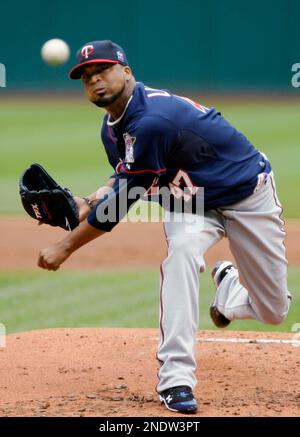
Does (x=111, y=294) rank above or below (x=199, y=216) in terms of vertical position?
below

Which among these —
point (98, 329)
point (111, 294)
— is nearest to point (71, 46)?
point (111, 294)

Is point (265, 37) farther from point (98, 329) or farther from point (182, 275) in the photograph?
point (182, 275)

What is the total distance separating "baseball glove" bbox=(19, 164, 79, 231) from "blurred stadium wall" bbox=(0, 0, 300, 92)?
1726 centimetres

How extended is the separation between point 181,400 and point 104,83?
1.45 m

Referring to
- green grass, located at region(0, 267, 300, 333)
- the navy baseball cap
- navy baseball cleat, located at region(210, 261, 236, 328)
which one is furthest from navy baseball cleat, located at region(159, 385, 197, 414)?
green grass, located at region(0, 267, 300, 333)

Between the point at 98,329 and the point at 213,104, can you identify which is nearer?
the point at 98,329

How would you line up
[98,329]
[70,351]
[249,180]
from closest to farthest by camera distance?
[249,180] < [70,351] < [98,329]

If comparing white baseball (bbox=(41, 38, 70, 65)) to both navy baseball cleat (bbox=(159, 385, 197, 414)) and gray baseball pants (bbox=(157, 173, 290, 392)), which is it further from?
navy baseball cleat (bbox=(159, 385, 197, 414))

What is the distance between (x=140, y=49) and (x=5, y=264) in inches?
525

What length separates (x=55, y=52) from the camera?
20297mm

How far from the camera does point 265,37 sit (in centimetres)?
2178

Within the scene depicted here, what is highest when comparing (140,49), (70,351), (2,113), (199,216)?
(140,49)

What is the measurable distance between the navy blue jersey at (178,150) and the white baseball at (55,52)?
16.2 meters

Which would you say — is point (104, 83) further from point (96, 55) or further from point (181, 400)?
point (181, 400)
